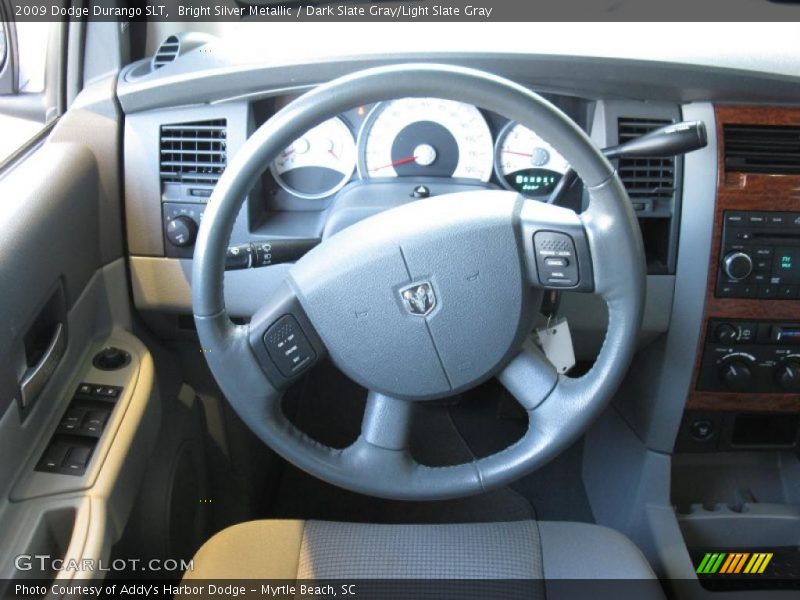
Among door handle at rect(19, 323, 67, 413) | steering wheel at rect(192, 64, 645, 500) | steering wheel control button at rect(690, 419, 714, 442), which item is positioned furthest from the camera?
steering wheel control button at rect(690, 419, 714, 442)

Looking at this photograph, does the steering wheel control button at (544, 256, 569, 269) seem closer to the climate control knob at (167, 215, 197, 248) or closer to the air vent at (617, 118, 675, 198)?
the air vent at (617, 118, 675, 198)

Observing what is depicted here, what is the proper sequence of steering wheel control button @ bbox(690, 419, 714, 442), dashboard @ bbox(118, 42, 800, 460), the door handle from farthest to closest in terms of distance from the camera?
steering wheel control button @ bbox(690, 419, 714, 442) → dashboard @ bbox(118, 42, 800, 460) → the door handle

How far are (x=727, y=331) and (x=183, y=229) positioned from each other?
0.94 metres

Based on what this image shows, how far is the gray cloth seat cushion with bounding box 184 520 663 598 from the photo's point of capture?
1089mm

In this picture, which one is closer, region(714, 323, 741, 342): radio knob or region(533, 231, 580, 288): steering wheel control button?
region(533, 231, 580, 288): steering wheel control button

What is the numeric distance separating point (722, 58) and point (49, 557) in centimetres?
125

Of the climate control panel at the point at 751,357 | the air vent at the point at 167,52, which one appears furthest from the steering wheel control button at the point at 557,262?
the air vent at the point at 167,52

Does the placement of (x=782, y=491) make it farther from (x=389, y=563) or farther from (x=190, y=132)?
(x=190, y=132)

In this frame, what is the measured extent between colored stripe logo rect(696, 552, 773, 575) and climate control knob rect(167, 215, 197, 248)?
117 cm

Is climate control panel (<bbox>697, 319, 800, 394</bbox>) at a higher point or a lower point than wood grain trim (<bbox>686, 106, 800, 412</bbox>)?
lower

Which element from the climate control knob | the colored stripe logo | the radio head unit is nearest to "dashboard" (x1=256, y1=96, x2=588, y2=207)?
the climate control knob

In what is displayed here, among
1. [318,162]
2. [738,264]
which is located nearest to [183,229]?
[318,162]

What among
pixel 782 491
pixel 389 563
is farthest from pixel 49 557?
pixel 782 491

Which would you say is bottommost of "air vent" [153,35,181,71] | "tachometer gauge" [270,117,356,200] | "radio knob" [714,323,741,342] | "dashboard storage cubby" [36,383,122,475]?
"dashboard storage cubby" [36,383,122,475]
